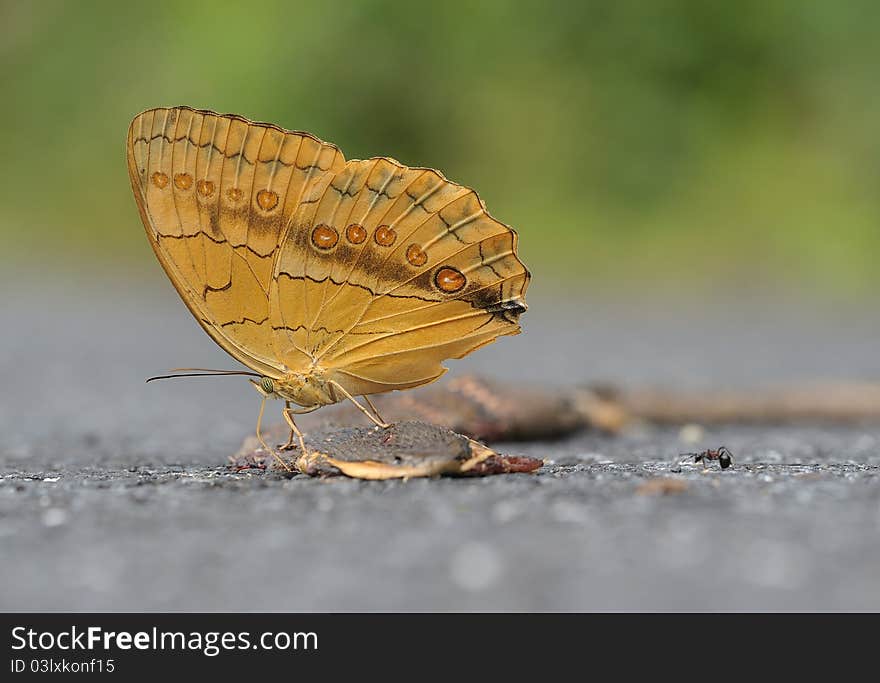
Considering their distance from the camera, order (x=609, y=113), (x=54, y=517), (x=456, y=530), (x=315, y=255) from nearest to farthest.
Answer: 1. (x=456, y=530)
2. (x=54, y=517)
3. (x=315, y=255)
4. (x=609, y=113)

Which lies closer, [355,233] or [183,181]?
[183,181]

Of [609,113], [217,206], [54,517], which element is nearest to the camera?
[54,517]

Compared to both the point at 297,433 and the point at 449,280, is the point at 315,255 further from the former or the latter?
the point at 297,433

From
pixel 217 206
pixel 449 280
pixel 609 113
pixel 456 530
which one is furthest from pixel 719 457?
pixel 609 113

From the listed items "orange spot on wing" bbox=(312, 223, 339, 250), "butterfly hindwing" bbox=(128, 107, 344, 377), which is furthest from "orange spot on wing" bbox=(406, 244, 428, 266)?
"butterfly hindwing" bbox=(128, 107, 344, 377)

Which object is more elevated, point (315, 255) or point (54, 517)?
point (315, 255)

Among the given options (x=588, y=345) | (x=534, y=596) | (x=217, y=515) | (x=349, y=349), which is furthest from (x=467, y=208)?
(x=588, y=345)

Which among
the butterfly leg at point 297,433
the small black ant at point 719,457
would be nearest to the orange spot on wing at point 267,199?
the butterfly leg at point 297,433
